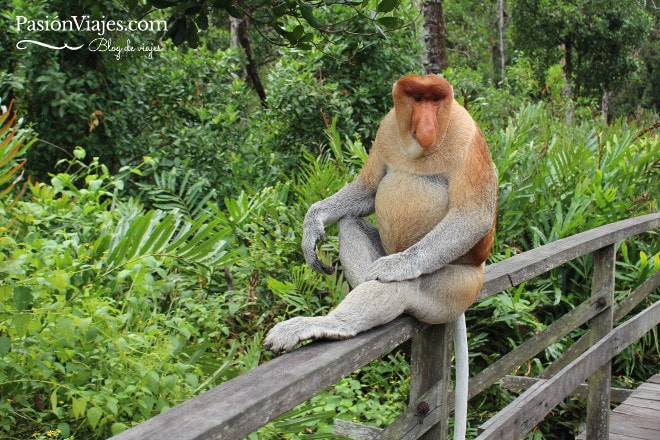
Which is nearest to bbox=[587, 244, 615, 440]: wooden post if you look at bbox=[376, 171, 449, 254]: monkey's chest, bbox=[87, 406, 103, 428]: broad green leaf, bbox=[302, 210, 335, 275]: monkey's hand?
bbox=[376, 171, 449, 254]: monkey's chest

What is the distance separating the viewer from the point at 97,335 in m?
2.38

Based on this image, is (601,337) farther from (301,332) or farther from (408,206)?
(301,332)

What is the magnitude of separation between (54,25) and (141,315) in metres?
2.95

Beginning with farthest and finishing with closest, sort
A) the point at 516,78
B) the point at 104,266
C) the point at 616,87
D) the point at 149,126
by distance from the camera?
1. the point at 616,87
2. the point at 516,78
3. the point at 149,126
4. the point at 104,266

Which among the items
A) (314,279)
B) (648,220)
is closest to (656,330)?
Answer: (648,220)

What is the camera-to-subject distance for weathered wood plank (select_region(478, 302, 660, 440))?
8.01 feet

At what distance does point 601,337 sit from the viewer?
3336 millimetres

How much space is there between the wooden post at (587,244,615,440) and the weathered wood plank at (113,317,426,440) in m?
1.80

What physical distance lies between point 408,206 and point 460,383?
0.57 metres

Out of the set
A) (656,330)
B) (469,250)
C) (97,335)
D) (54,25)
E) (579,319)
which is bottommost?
(656,330)

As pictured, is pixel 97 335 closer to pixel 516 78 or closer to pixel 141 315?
pixel 141 315

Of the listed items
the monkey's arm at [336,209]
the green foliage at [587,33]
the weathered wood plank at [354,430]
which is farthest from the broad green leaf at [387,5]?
the green foliage at [587,33]

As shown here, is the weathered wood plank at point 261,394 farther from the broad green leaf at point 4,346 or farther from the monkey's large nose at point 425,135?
the broad green leaf at point 4,346

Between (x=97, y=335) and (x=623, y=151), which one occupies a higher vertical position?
(x=623, y=151)
